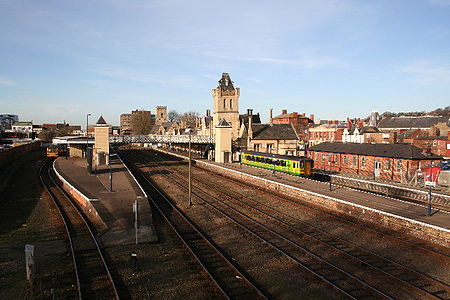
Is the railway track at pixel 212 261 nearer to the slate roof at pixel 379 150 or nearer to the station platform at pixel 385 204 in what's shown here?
the station platform at pixel 385 204

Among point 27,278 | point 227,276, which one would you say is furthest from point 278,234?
point 27,278

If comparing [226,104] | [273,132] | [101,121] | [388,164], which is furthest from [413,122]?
[101,121]

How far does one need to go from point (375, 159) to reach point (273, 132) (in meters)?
22.3

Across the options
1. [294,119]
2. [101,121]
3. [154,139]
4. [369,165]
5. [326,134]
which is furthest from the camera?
[294,119]

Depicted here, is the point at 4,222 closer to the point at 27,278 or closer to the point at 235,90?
the point at 27,278

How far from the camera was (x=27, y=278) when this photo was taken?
13.0m

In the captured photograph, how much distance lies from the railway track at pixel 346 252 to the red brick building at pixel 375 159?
Answer: 20.9 m

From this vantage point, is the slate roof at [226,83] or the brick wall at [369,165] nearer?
the brick wall at [369,165]

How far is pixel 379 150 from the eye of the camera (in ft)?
136

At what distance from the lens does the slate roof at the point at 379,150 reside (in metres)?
37.3

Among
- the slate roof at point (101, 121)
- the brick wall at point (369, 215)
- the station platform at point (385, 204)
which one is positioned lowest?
the brick wall at point (369, 215)

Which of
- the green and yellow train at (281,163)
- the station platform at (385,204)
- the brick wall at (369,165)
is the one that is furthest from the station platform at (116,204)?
the brick wall at (369,165)

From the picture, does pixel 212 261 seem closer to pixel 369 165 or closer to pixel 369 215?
pixel 369 215

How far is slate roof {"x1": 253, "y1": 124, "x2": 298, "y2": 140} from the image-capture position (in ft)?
195
